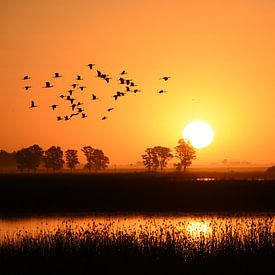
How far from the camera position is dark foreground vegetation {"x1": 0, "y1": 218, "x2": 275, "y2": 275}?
79.3 ft

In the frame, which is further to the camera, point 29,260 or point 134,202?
point 134,202

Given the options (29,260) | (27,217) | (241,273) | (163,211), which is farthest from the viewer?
(163,211)

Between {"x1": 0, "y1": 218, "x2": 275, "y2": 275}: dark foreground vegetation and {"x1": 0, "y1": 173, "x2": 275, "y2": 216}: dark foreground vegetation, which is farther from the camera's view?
{"x1": 0, "y1": 173, "x2": 275, "y2": 216}: dark foreground vegetation

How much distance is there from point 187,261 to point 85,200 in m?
38.9

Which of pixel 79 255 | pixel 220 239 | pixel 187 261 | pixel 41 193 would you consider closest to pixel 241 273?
pixel 187 261

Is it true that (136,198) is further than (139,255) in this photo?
Yes

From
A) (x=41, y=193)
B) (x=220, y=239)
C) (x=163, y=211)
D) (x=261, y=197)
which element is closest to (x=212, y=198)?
(x=261, y=197)

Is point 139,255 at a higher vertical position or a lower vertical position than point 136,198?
lower

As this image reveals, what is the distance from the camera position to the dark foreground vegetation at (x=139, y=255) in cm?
2417

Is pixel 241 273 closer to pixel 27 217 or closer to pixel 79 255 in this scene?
pixel 79 255

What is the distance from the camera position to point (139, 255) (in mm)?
25578

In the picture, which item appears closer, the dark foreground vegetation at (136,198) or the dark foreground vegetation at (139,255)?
the dark foreground vegetation at (139,255)

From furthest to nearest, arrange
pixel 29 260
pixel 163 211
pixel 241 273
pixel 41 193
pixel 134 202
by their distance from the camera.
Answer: pixel 41 193
pixel 134 202
pixel 163 211
pixel 29 260
pixel 241 273

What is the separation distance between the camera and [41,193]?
6719cm
